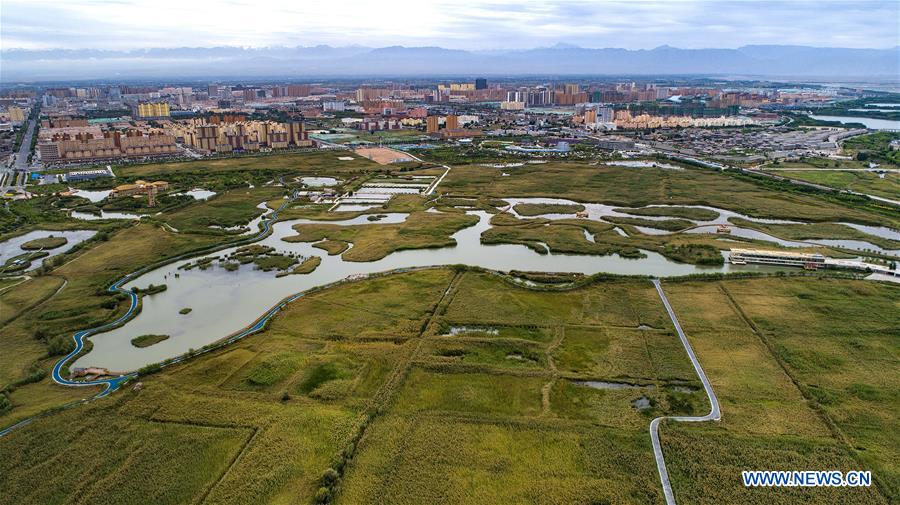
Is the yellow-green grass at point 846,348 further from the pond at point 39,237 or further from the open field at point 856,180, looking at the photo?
the pond at point 39,237

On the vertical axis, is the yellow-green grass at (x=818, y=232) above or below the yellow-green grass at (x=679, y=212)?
below

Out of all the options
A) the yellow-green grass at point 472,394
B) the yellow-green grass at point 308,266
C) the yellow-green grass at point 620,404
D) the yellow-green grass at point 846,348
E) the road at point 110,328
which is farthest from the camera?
the yellow-green grass at point 308,266

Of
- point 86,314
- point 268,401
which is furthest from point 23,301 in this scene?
point 268,401

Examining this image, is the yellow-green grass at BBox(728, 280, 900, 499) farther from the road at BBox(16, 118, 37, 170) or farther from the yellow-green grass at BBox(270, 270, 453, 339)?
the road at BBox(16, 118, 37, 170)

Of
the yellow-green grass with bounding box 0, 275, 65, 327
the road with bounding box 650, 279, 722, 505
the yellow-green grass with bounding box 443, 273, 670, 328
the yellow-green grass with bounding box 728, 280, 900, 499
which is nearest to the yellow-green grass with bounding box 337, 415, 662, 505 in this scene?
the road with bounding box 650, 279, 722, 505

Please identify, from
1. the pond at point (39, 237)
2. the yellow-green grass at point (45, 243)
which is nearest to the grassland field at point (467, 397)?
the pond at point (39, 237)

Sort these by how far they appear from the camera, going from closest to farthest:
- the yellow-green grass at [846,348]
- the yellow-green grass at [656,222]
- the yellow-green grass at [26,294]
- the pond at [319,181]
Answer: the yellow-green grass at [846,348], the yellow-green grass at [26,294], the yellow-green grass at [656,222], the pond at [319,181]

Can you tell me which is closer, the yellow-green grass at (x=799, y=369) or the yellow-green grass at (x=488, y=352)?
the yellow-green grass at (x=799, y=369)

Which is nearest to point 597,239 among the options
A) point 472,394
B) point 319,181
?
point 472,394
